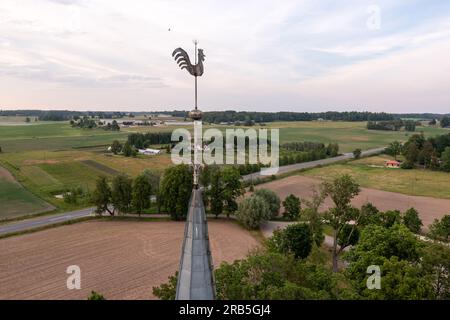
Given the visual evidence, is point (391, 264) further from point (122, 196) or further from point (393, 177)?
point (393, 177)

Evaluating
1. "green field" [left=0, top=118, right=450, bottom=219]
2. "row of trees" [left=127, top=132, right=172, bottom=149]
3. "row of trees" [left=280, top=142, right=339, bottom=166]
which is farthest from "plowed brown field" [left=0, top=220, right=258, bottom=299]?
"row of trees" [left=127, top=132, right=172, bottom=149]

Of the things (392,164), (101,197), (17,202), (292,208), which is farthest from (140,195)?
(392,164)

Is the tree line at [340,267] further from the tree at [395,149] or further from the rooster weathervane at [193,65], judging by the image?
the tree at [395,149]

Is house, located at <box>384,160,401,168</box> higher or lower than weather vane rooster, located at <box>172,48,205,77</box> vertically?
lower

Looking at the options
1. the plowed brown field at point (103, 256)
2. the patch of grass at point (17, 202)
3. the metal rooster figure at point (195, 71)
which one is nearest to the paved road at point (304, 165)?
the plowed brown field at point (103, 256)

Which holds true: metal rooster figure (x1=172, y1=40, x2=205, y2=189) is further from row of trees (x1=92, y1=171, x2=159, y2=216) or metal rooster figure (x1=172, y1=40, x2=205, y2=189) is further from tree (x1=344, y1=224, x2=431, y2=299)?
row of trees (x1=92, y1=171, x2=159, y2=216)
